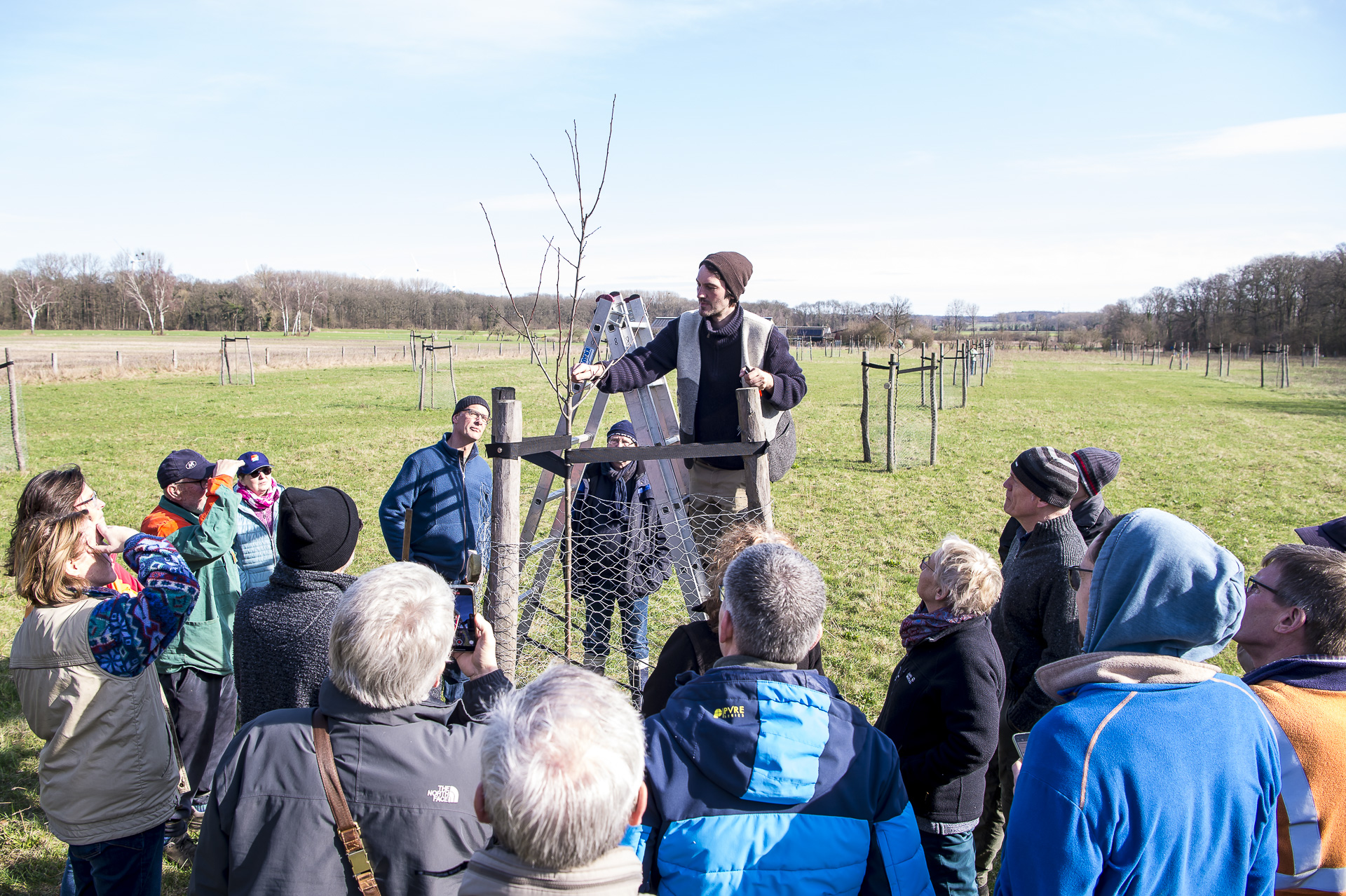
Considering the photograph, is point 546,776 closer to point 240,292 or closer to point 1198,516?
point 1198,516

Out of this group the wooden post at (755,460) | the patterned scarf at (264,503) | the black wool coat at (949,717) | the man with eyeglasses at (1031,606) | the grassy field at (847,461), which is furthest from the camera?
the grassy field at (847,461)

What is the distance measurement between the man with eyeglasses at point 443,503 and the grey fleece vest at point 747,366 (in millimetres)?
1255

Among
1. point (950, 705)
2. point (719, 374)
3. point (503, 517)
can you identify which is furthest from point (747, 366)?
point (950, 705)

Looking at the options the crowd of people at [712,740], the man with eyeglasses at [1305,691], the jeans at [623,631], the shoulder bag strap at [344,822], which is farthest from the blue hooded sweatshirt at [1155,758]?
the jeans at [623,631]

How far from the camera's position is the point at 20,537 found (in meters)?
2.35

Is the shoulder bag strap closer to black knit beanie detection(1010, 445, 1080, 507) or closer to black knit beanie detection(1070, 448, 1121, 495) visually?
black knit beanie detection(1010, 445, 1080, 507)

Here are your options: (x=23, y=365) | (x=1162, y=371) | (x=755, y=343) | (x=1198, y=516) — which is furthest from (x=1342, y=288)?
(x=23, y=365)

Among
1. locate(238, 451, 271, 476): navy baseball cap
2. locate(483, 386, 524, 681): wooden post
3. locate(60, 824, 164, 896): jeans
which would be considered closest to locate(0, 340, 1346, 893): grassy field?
locate(60, 824, 164, 896): jeans

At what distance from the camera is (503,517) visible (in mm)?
2764

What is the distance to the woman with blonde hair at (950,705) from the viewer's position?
231 centimetres

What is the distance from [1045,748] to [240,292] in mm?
97705

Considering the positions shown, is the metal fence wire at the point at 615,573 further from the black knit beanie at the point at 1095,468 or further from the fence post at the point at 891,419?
the fence post at the point at 891,419

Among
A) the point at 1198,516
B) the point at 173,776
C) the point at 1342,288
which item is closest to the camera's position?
the point at 173,776

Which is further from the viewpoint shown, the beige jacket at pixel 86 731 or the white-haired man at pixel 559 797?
the beige jacket at pixel 86 731
